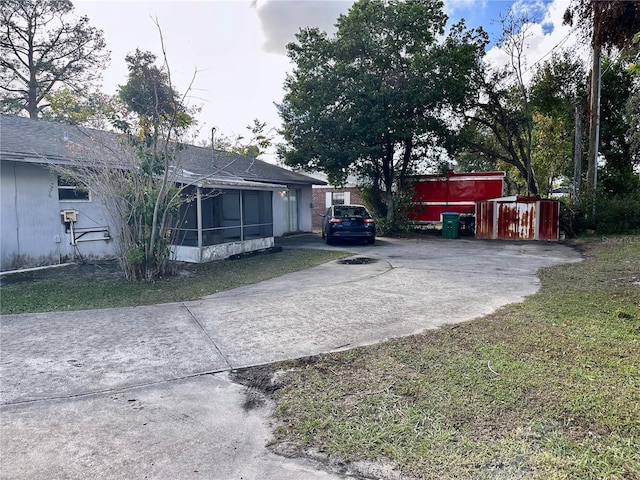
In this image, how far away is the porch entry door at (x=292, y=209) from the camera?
1888 centimetres

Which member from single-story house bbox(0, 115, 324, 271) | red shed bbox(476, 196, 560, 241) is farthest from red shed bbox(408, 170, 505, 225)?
single-story house bbox(0, 115, 324, 271)

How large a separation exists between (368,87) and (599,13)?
26.0ft

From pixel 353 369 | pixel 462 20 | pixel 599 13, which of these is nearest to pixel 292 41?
pixel 462 20

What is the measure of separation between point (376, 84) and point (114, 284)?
40.3 ft

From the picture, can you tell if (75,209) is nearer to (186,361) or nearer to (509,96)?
(186,361)

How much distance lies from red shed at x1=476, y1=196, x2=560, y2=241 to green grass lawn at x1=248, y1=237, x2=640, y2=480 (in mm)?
10473

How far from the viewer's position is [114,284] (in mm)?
8031

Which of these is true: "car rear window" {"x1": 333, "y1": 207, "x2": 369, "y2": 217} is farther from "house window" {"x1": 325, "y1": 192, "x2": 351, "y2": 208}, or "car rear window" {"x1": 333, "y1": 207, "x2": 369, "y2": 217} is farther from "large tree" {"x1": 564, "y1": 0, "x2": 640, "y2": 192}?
"house window" {"x1": 325, "y1": 192, "x2": 351, "y2": 208}

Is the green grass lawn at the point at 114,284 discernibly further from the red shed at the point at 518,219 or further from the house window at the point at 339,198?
the house window at the point at 339,198

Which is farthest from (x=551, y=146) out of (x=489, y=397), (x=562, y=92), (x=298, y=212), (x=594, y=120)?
(x=489, y=397)

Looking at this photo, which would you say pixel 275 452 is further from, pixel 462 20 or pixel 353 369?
pixel 462 20

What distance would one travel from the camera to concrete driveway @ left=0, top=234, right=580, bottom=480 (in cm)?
258

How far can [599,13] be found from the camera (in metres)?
9.16

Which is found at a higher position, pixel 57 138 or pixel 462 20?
pixel 462 20
